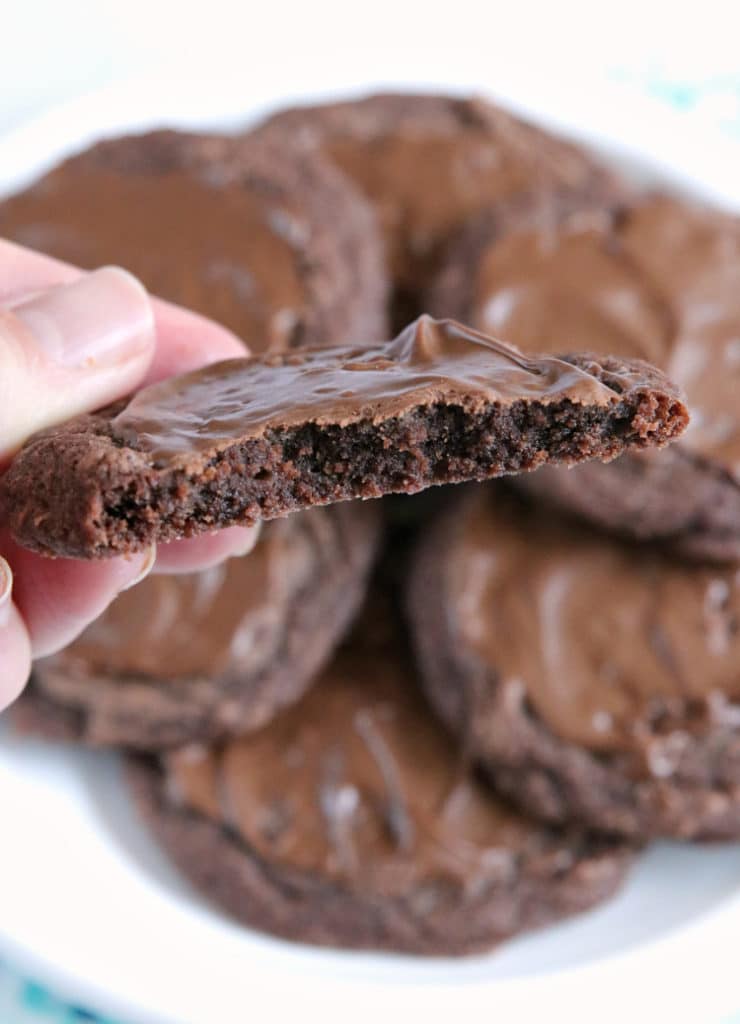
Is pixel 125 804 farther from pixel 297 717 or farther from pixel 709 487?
pixel 709 487

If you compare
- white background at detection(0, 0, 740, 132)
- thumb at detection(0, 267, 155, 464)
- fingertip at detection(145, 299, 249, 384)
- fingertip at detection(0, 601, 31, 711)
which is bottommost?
fingertip at detection(0, 601, 31, 711)

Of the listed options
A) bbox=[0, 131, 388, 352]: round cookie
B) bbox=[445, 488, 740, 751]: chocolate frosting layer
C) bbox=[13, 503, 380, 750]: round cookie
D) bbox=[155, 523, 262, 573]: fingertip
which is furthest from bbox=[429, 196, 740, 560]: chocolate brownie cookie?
bbox=[155, 523, 262, 573]: fingertip

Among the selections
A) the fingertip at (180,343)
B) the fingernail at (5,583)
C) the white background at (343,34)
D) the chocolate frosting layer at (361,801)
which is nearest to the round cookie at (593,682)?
the chocolate frosting layer at (361,801)

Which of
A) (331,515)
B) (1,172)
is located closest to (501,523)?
(331,515)

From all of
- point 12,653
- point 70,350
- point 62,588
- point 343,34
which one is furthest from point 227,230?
point 343,34

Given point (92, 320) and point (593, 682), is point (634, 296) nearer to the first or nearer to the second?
point (593, 682)

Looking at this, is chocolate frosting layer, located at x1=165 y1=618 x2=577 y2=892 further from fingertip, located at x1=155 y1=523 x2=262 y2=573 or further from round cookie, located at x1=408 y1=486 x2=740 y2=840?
fingertip, located at x1=155 y1=523 x2=262 y2=573
